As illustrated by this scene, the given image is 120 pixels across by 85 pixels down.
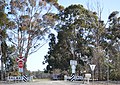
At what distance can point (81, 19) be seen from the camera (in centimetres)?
7050

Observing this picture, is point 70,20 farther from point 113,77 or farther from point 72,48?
point 113,77

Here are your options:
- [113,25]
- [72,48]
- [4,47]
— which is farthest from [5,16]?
[113,25]

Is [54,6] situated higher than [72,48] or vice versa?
[54,6]

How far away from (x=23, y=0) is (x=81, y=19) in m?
14.6

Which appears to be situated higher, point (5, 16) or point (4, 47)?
point (5, 16)

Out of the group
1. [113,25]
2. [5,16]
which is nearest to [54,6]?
[5,16]

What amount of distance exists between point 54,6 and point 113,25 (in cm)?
1524

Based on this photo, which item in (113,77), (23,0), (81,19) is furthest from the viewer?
(81,19)

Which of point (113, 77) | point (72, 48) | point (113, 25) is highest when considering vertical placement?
point (113, 25)

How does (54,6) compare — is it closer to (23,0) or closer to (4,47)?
(23,0)

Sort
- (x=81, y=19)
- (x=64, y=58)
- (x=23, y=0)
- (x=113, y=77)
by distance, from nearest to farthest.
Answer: (x=113, y=77), (x=23, y=0), (x=81, y=19), (x=64, y=58)

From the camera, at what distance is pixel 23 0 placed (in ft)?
203

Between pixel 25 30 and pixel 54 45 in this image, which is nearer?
pixel 25 30

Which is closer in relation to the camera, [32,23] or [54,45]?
[32,23]
